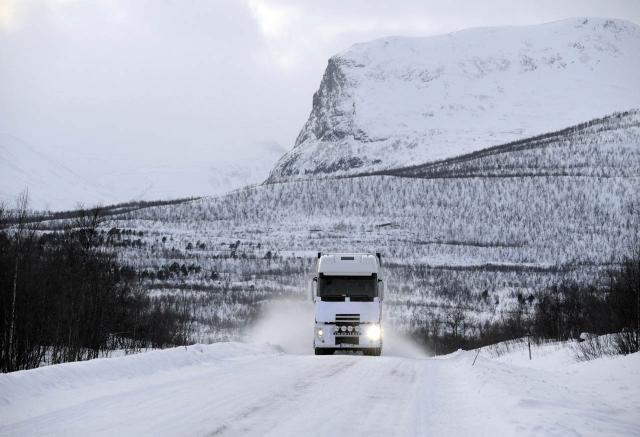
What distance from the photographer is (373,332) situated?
26500mm

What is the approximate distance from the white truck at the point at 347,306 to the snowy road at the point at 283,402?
8.07 metres

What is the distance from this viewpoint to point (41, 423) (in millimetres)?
9086

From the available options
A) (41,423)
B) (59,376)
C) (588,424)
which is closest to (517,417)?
(588,424)

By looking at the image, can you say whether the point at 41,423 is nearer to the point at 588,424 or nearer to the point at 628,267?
the point at 588,424

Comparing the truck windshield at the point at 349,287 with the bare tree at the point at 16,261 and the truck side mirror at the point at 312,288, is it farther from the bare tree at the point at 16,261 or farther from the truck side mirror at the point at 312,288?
the bare tree at the point at 16,261

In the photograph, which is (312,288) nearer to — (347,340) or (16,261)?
(347,340)

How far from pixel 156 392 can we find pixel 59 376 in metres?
1.81

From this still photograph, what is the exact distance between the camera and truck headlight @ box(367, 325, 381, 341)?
86.7 ft

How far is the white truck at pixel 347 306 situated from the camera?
26328 mm

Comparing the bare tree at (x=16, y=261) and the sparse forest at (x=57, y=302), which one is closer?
the bare tree at (x=16, y=261)

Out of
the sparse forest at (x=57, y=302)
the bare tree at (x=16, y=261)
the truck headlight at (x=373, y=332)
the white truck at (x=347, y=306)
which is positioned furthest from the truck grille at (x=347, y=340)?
the bare tree at (x=16, y=261)

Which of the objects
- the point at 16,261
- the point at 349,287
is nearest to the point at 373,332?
the point at 349,287

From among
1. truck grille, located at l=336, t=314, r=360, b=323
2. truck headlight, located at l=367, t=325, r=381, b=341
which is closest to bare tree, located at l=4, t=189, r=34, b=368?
truck grille, located at l=336, t=314, r=360, b=323

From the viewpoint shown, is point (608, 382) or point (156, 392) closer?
point (156, 392)
